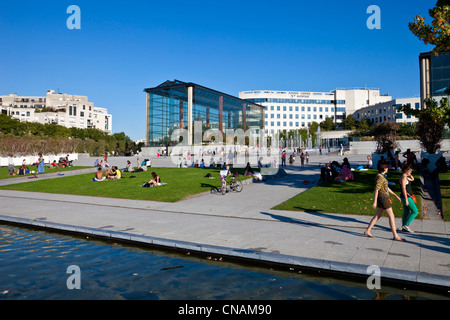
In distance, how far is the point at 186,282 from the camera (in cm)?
636

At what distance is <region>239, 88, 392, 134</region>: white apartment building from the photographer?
128m

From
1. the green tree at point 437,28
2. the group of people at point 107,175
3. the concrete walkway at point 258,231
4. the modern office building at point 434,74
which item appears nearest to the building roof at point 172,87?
the modern office building at point 434,74

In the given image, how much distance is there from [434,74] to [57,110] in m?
122

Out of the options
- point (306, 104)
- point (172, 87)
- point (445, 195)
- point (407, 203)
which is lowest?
point (445, 195)

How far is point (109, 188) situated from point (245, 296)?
52.4ft

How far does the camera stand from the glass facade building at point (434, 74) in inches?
1740

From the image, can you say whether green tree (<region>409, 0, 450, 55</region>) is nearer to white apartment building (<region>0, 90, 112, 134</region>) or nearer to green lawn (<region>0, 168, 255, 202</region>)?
green lawn (<region>0, 168, 255, 202</region>)

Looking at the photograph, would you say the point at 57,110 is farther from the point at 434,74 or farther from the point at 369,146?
the point at 434,74

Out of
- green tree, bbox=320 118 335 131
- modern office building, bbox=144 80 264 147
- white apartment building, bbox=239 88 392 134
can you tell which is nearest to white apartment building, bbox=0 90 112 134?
white apartment building, bbox=239 88 392 134

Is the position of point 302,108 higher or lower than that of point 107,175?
higher

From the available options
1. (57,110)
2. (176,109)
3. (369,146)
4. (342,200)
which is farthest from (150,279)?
(57,110)

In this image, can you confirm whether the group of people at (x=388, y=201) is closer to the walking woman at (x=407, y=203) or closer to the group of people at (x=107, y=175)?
the walking woman at (x=407, y=203)

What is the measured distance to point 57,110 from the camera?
12619 cm

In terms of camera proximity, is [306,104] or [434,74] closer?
[434,74]
